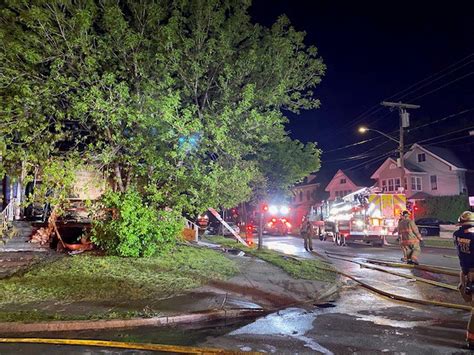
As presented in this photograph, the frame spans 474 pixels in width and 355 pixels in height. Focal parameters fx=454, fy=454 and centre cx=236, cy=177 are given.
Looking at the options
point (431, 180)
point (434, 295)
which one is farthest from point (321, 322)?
point (431, 180)

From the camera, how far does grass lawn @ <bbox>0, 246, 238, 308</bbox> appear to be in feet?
28.3

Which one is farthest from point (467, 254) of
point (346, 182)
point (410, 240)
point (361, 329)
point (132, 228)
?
point (346, 182)

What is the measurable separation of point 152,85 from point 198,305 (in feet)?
20.4

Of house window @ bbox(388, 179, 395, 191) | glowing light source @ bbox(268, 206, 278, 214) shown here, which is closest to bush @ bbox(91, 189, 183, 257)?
glowing light source @ bbox(268, 206, 278, 214)

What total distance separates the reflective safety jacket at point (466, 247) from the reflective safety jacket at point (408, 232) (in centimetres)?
811

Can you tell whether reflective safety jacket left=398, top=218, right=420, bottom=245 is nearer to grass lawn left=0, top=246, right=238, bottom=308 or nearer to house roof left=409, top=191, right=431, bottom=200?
grass lawn left=0, top=246, right=238, bottom=308

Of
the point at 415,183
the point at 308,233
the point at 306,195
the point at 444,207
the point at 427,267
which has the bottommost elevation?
the point at 427,267

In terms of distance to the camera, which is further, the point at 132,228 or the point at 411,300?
the point at 132,228

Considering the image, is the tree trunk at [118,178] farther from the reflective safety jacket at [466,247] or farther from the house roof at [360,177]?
the house roof at [360,177]

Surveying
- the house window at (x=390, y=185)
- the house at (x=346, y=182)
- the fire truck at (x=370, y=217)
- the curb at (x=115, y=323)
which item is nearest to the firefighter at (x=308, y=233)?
the fire truck at (x=370, y=217)

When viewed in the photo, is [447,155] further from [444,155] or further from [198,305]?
[198,305]

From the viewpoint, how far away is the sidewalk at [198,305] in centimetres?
694

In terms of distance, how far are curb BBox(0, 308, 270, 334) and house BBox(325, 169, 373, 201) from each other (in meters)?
48.6

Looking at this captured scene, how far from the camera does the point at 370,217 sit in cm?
2188
